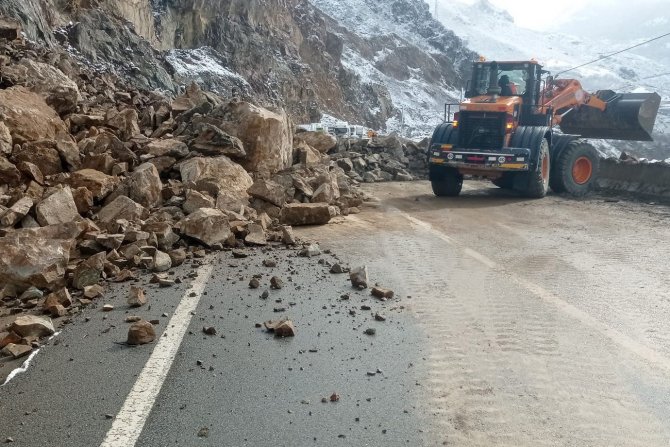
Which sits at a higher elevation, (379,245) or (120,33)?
(120,33)

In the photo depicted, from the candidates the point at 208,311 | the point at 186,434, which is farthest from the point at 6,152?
the point at 186,434

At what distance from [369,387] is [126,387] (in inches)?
58.9

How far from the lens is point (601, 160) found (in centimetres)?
1523

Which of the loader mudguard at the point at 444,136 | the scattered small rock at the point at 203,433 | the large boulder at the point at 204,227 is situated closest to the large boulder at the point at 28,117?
the large boulder at the point at 204,227

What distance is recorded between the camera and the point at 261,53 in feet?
174

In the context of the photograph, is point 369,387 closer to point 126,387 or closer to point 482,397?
point 482,397

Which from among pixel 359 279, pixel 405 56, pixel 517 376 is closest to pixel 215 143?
pixel 359 279

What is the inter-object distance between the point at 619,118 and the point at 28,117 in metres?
13.9

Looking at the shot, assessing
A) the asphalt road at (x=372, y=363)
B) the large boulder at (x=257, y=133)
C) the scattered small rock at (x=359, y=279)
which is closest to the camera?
the asphalt road at (x=372, y=363)

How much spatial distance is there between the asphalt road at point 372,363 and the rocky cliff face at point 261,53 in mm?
14980

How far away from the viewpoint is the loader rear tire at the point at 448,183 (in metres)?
13.3

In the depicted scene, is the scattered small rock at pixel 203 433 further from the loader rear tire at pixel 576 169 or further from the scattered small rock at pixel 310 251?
the loader rear tire at pixel 576 169

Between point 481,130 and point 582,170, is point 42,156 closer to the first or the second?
point 481,130

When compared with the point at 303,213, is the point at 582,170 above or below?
above
